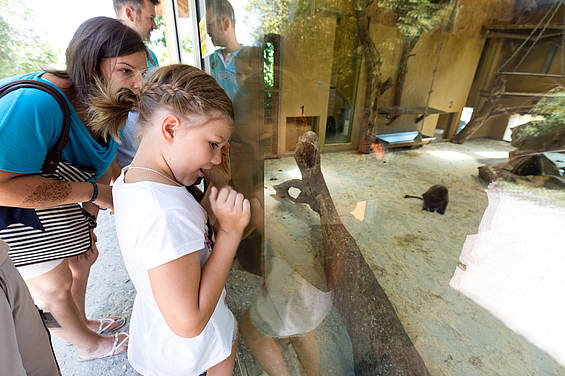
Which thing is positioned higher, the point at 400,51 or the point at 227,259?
the point at 400,51

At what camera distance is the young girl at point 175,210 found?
1.77 ft

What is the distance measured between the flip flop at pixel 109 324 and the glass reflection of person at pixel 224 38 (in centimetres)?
167

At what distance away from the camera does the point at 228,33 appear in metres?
1.40

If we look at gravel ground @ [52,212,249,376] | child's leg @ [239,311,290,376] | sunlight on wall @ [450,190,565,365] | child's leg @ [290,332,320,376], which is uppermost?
sunlight on wall @ [450,190,565,365]

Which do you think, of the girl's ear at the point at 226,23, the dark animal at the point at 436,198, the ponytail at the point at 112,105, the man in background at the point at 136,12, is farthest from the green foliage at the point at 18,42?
the dark animal at the point at 436,198

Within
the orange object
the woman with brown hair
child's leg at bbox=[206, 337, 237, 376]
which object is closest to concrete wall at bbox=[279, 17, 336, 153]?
the orange object

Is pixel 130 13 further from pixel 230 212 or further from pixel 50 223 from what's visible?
pixel 230 212

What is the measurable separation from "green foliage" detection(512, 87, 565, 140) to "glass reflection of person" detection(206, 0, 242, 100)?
123 cm

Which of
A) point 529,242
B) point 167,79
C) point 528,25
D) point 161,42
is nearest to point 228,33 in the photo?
point 167,79

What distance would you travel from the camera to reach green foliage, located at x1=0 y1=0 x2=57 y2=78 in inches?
93.3

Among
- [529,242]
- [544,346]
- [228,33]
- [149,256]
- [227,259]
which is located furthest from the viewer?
[228,33]

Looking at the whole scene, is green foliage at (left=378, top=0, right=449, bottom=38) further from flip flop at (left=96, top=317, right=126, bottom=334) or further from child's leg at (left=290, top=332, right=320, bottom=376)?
flip flop at (left=96, top=317, right=126, bottom=334)

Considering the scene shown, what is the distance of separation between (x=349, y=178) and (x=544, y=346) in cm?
98

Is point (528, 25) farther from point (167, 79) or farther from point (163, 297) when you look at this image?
point (163, 297)
